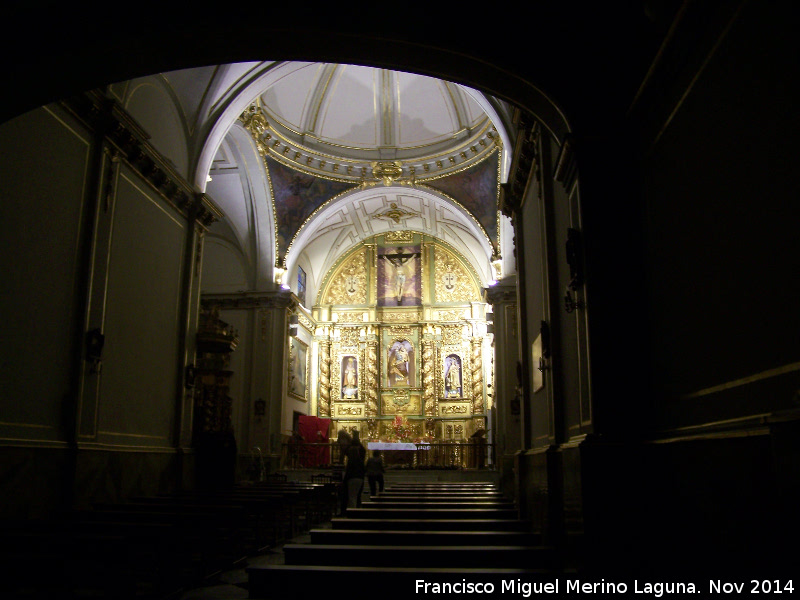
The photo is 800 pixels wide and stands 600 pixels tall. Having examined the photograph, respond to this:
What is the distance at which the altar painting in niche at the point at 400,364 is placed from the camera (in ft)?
Answer: 77.2

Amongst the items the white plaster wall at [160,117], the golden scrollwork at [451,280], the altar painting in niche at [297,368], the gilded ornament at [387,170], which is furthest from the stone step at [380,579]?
the golden scrollwork at [451,280]

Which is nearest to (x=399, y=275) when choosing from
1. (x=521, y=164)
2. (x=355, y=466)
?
(x=355, y=466)

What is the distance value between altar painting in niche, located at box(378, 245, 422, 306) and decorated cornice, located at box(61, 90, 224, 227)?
13.7m

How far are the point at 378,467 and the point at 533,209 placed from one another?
5355 millimetres

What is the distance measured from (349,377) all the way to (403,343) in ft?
7.83

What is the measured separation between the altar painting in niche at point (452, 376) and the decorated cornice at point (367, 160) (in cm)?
777

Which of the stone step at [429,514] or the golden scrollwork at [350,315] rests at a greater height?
the golden scrollwork at [350,315]

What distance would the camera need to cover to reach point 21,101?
18.4 ft

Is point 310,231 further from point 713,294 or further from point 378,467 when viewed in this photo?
point 713,294

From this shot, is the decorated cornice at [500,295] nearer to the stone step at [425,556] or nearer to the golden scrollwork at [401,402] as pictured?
the golden scrollwork at [401,402]

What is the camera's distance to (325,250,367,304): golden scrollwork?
79.6 ft

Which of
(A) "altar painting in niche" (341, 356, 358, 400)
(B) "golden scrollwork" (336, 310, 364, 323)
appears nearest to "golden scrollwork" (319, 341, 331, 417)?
(A) "altar painting in niche" (341, 356, 358, 400)

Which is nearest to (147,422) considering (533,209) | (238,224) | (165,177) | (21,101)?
(165,177)

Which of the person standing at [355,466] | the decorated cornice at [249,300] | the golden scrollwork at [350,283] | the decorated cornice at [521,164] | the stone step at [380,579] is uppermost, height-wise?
the golden scrollwork at [350,283]
